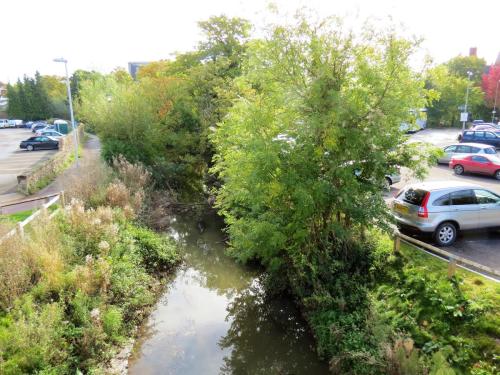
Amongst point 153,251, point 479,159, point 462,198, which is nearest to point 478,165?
point 479,159

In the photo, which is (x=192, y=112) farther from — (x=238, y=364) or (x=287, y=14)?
(x=238, y=364)

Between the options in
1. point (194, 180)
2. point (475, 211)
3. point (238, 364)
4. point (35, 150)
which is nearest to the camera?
point (238, 364)

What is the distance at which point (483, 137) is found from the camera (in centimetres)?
Result: 2903

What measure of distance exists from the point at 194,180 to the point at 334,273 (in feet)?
50.4

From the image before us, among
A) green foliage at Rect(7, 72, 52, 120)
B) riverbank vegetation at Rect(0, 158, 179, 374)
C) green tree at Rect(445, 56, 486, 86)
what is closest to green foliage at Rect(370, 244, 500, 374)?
riverbank vegetation at Rect(0, 158, 179, 374)

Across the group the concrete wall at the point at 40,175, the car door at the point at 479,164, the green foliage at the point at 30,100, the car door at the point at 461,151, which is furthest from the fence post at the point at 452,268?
the green foliage at the point at 30,100

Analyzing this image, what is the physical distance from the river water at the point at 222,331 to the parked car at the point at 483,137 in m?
24.6

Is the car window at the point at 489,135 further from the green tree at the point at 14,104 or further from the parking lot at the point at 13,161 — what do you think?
the green tree at the point at 14,104

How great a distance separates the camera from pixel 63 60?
60.7 ft

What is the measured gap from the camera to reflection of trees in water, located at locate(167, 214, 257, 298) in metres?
→ 12.3

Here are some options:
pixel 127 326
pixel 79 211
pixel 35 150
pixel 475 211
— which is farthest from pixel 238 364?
pixel 35 150

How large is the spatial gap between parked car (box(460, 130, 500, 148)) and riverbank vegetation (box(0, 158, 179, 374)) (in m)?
26.6

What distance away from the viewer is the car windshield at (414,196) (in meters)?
10.9

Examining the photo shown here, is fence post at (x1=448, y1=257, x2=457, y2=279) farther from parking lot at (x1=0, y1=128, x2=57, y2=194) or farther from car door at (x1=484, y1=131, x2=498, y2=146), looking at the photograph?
car door at (x1=484, y1=131, x2=498, y2=146)
